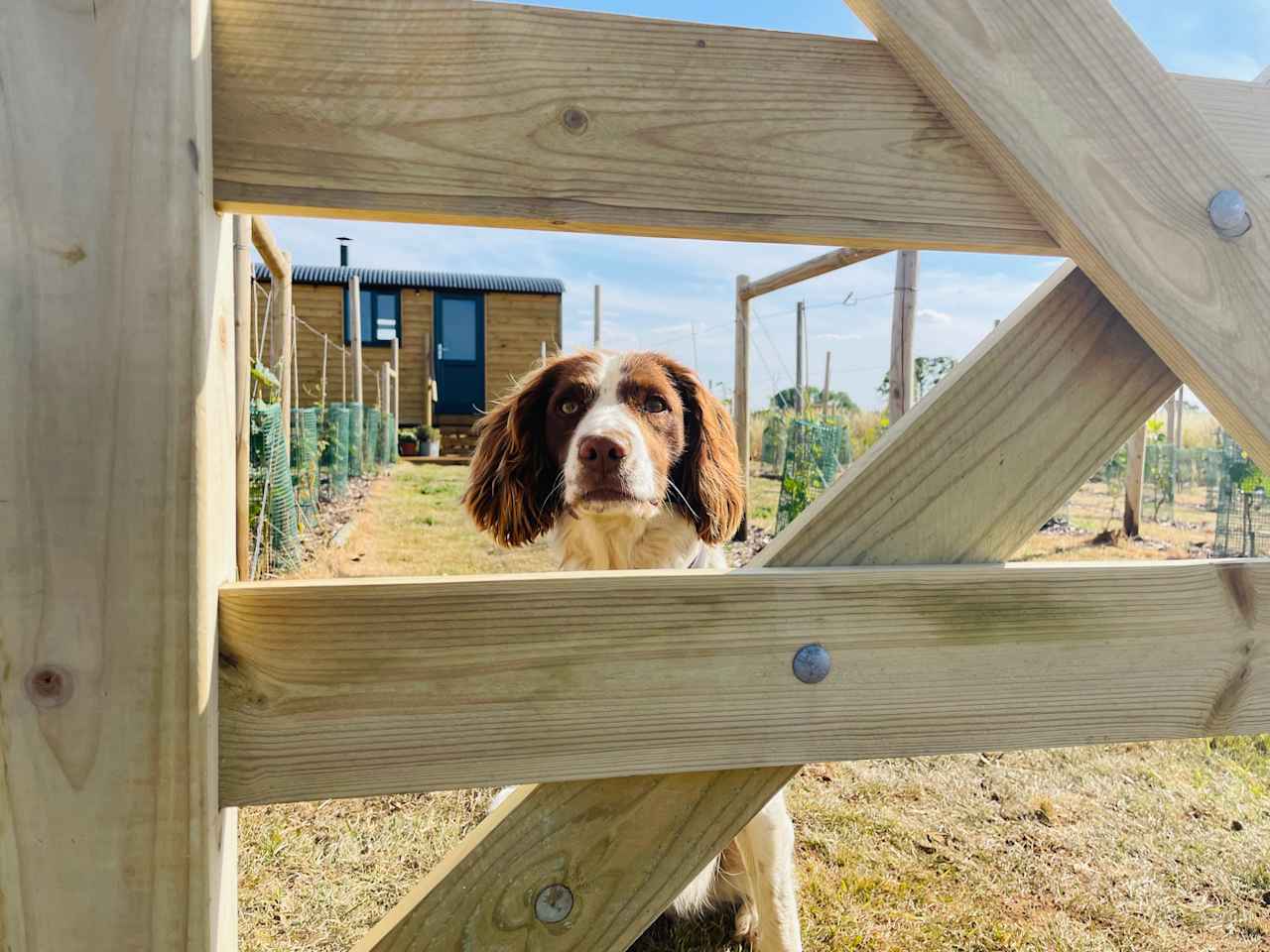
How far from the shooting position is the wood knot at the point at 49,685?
25.4 inches

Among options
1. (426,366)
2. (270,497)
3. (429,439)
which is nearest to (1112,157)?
(270,497)

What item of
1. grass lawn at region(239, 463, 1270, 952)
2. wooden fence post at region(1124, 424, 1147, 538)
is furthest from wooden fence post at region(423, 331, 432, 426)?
grass lawn at region(239, 463, 1270, 952)

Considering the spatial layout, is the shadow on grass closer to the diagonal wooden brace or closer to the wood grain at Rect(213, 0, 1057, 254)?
the diagonal wooden brace

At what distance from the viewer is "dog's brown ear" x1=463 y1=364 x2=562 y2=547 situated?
2336 millimetres

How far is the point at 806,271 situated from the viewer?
5590 millimetres

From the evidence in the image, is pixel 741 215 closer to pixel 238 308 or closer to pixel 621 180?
pixel 621 180

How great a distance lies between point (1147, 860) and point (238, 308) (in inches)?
162

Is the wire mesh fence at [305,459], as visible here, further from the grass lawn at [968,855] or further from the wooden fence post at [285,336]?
the grass lawn at [968,855]

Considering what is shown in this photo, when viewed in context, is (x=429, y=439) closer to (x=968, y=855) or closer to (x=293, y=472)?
(x=293, y=472)

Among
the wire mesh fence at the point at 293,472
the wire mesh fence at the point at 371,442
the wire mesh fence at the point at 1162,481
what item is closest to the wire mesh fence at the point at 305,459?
the wire mesh fence at the point at 293,472

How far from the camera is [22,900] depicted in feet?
2.18

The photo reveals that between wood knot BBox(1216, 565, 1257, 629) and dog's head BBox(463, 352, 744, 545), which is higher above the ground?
dog's head BBox(463, 352, 744, 545)

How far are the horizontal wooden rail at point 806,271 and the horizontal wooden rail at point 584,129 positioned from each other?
2978 millimetres

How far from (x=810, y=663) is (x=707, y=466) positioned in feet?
5.11
